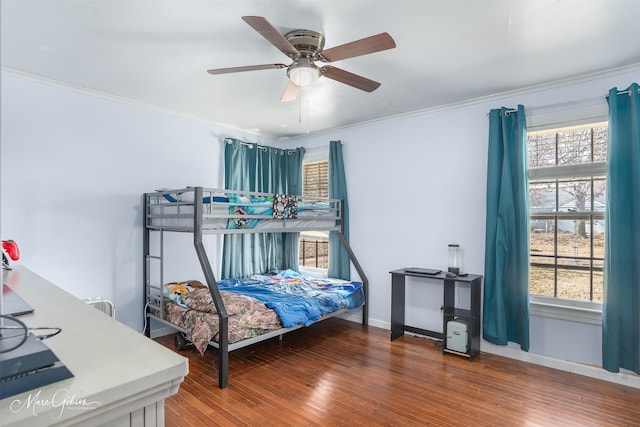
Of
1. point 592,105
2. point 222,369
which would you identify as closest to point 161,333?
point 222,369

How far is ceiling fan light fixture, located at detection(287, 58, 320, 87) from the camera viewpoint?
2.29m

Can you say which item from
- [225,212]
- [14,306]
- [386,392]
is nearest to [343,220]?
[225,212]

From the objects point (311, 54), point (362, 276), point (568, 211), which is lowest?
point (362, 276)

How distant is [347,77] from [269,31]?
739mm

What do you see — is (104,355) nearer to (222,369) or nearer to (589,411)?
(222,369)

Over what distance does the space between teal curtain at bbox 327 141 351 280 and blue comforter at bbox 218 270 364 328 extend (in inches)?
7.3

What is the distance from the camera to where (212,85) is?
3.14m

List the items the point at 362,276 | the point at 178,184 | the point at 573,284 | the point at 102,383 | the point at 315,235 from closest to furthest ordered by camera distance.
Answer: the point at 102,383 → the point at 573,284 → the point at 178,184 → the point at 362,276 → the point at 315,235

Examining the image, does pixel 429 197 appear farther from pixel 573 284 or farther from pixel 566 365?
pixel 566 365

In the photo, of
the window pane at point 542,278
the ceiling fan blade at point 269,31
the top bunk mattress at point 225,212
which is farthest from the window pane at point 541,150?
the ceiling fan blade at point 269,31

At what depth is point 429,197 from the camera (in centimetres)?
385

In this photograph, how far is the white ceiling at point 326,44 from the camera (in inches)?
80.0

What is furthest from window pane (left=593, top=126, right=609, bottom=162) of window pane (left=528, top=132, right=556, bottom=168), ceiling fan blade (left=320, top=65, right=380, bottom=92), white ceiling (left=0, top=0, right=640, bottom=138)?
ceiling fan blade (left=320, top=65, right=380, bottom=92)

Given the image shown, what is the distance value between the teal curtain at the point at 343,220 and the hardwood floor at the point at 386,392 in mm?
1164
